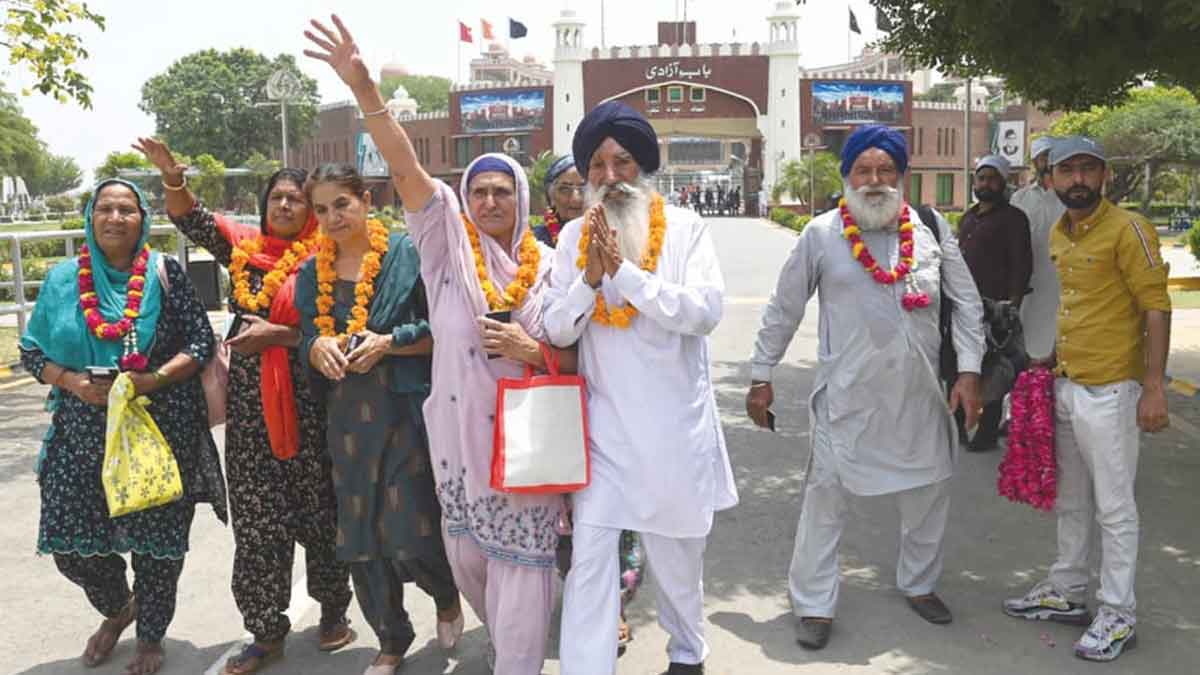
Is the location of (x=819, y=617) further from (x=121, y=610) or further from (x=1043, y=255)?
(x=1043, y=255)

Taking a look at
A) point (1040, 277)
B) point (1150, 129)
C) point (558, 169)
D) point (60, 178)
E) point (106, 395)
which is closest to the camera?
point (106, 395)

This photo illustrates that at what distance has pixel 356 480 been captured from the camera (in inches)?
144

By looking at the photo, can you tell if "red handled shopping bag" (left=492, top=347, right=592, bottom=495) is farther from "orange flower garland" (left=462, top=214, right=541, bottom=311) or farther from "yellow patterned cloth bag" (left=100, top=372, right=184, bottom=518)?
"yellow patterned cloth bag" (left=100, top=372, right=184, bottom=518)

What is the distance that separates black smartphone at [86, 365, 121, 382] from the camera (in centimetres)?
370

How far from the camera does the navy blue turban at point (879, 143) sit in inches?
160

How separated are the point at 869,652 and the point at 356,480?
1882 mm

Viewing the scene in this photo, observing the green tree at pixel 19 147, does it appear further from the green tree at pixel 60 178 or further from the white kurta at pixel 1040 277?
the white kurta at pixel 1040 277

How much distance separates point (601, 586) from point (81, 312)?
198 cm

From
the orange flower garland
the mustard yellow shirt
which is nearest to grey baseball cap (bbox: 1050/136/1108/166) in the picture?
the mustard yellow shirt

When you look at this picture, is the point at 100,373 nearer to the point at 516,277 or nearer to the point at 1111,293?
the point at 516,277

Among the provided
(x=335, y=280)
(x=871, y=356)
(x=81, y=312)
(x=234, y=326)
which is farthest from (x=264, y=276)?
(x=871, y=356)

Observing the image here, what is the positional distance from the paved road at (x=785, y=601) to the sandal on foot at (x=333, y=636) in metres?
0.05

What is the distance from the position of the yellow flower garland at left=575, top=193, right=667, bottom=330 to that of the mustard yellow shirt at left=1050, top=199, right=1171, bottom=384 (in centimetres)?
163

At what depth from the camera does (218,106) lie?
68375 mm
